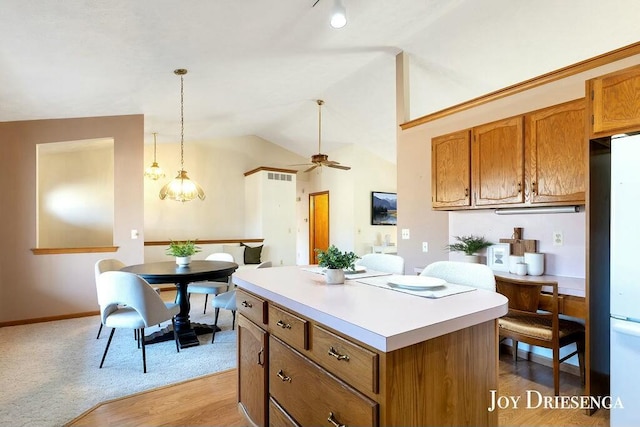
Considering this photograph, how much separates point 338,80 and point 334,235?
12.9 ft

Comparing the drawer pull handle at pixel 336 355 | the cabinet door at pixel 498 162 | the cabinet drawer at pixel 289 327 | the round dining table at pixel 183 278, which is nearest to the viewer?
the drawer pull handle at pixel 336 355

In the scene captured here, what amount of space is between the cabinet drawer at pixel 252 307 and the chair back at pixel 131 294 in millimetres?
1167

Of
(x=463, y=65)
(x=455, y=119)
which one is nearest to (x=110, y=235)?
(x=455, y=119)

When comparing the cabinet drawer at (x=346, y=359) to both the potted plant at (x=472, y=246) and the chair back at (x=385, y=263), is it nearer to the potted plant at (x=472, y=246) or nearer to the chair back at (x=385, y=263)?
the chair back at (x=385, y=263)

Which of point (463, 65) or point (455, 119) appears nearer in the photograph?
point (455, 119)

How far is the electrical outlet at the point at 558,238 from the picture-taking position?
2.63 metres

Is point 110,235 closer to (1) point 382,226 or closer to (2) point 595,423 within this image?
(1) point 382,226

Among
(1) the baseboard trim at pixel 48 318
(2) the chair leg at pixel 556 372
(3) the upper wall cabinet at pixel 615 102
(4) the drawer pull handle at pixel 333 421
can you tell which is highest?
(3) the upper wall cabinet at pixel 615 102

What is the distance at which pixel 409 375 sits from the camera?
0.98 metres

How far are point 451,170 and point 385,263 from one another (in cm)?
151

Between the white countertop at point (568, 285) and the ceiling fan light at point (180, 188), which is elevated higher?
the ceiling fan light at point (180, 188)

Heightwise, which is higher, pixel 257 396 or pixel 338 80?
pixel 338 80

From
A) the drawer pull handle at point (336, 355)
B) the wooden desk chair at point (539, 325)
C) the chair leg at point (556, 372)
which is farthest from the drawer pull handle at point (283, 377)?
the chair leg at point (556, 372)

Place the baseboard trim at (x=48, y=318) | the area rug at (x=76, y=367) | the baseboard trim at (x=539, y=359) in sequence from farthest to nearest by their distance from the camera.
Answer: the baseboard trim at (x=48, y=318), the baseboard trim at (x=539, y=359), the area rug at (x=76, y=367)
